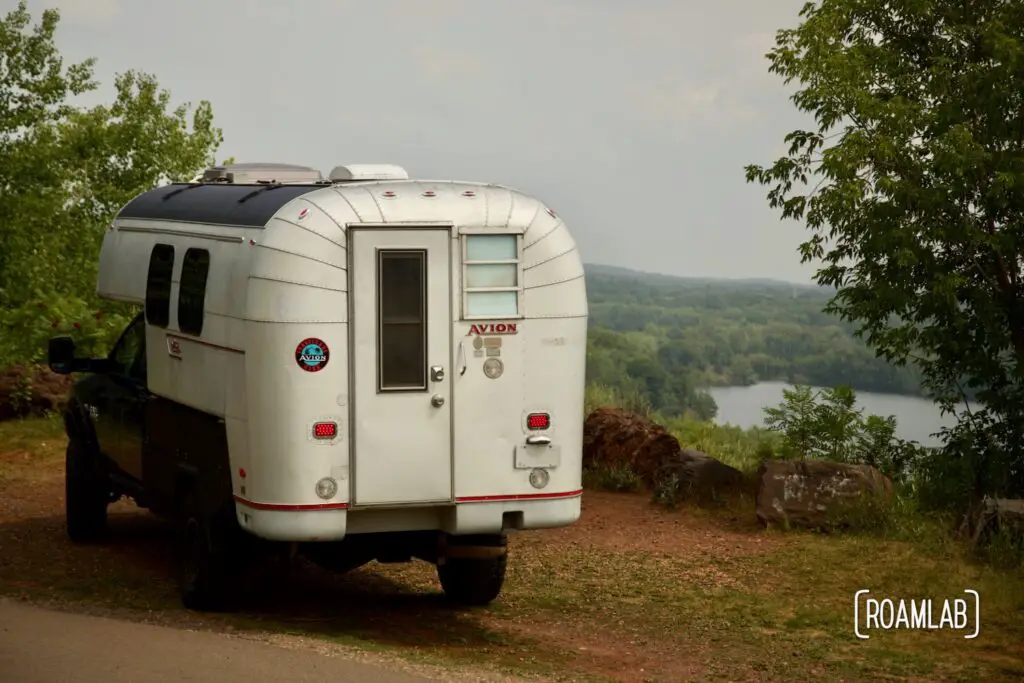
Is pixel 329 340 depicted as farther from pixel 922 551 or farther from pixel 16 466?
pixel 16 466

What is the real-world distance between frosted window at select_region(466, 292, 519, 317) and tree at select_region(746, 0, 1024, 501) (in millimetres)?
6992

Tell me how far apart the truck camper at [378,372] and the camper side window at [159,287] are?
51 centimetres

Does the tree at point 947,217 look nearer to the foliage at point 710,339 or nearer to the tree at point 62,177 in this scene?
the foliage at point 710,339

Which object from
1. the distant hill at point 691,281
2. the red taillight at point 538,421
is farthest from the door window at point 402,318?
the distant hill at point 691,281

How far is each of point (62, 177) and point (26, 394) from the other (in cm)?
649

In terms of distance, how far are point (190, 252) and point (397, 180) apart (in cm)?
173

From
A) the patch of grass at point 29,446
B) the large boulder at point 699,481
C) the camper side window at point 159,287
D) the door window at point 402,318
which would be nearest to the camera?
the door window at point 402,318

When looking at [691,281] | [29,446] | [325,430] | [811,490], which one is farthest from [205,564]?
[691,281]

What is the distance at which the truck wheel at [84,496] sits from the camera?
13594 mm

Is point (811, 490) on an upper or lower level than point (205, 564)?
upper

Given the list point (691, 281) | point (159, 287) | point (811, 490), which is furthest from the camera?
point (691, 281)

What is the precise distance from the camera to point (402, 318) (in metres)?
10.0

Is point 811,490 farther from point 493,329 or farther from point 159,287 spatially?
point 159,287

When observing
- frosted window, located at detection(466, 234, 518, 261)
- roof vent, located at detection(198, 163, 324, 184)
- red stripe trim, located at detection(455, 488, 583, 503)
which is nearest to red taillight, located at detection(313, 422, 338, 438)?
red stripe trim, located at detection(455, 488, 583, 503)
